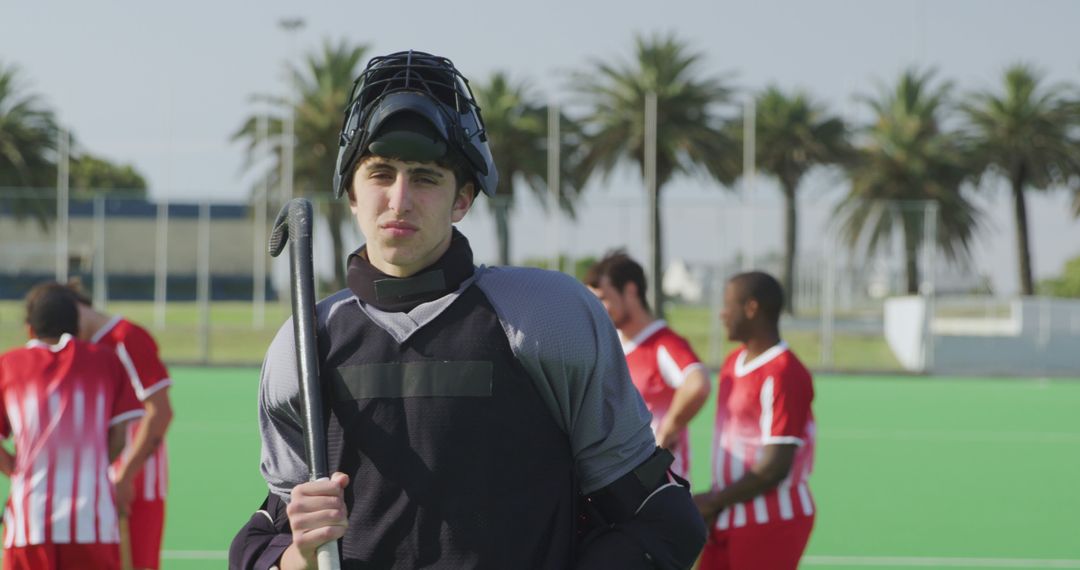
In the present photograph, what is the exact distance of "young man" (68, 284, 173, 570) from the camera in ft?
21.6

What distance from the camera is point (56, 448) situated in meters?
5.72

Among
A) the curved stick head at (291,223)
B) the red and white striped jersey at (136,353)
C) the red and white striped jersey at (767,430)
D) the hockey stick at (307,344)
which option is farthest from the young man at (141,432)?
the hockey stick at (307,344)

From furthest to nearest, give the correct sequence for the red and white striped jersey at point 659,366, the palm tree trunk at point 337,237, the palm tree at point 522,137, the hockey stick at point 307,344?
the palm tree at point 522,137
the palm tree trunk at point 337,237
the red and white striped jersey at point 659,366
the hockey stick at point 307,344

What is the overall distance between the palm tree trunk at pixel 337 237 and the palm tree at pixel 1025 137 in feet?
74.6

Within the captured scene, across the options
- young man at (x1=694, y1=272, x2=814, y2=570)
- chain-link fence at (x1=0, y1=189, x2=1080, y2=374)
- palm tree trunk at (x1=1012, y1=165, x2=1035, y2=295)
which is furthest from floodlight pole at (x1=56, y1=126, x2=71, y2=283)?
palm tree trunk at (x1=1012, y1=165, x2=1035, y2=295)

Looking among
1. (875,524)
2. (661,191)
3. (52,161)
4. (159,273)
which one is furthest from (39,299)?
(52,161)

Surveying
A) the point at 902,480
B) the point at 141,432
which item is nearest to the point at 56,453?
the point at 141,432

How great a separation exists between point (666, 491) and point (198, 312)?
36.0 m

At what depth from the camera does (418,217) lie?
246 centimetres

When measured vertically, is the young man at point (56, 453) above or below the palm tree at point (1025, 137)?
below

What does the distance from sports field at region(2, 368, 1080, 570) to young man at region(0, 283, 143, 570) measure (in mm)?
3207

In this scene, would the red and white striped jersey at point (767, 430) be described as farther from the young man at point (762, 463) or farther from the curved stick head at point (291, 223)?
the curved stick head at point (291, 223)

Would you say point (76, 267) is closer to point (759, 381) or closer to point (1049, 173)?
point (1049, 173)

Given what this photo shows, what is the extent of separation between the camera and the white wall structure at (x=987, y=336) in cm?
3384
